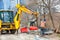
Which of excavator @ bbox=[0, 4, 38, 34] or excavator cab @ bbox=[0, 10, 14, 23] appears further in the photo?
excavator cab @ bbox=[0, 10, 14, 23]

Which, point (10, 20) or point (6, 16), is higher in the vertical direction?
point (6, 16)

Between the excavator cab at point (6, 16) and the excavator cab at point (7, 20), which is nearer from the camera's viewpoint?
the excavator cab at point (7, 20)

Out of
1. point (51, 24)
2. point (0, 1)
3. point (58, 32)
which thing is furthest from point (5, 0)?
point (58, 32)

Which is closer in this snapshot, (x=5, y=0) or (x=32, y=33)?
(x=32, y=33)

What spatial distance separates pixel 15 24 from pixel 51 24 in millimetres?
4348

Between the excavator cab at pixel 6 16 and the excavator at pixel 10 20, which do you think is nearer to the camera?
the excavator at pixel 10 20

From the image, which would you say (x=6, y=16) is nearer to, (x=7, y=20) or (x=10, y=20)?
(x=7, y=20)

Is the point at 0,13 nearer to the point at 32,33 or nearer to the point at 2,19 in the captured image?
the point at 2,19

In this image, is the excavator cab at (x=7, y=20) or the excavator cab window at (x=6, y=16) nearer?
the excavator cab at (x=7, y=20)

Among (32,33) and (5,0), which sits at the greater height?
(5,0)

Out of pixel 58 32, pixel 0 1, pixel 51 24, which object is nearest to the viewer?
pixel 58 32

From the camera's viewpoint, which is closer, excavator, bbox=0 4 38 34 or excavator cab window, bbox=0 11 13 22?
excavator, bbox=0 4 38 34

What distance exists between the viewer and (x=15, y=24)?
20.0 m

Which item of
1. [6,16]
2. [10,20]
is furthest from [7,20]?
[6,16]
